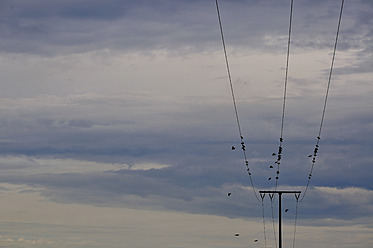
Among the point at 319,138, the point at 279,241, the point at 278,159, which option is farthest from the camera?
the point at 279,241

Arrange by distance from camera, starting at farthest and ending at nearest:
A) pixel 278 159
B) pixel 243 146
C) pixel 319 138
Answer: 1. pixel 278 159
2. pixel 319 138
3. pixel 243 146

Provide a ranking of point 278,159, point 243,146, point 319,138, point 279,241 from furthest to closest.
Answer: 1. point 279,241
2. point 278,159
3. point 319,138
4. point 243,146

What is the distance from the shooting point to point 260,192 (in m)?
84.1

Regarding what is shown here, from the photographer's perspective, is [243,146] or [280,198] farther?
[280,198]

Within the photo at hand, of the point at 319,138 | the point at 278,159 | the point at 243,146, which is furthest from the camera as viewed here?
the point at 278,159

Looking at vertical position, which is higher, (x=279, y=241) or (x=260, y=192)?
(x=260, y=192)

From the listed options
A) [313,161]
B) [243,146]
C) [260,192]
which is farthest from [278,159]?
[260,192]

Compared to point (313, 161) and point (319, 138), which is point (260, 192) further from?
point (319, 138)

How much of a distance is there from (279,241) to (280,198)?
23.4 feet

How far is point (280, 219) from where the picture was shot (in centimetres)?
8712

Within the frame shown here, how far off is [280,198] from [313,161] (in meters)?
21.4

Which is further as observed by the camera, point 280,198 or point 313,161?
point 280,198

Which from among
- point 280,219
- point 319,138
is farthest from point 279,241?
point 319,138

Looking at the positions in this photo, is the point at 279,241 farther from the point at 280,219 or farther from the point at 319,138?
the point at 319,138
